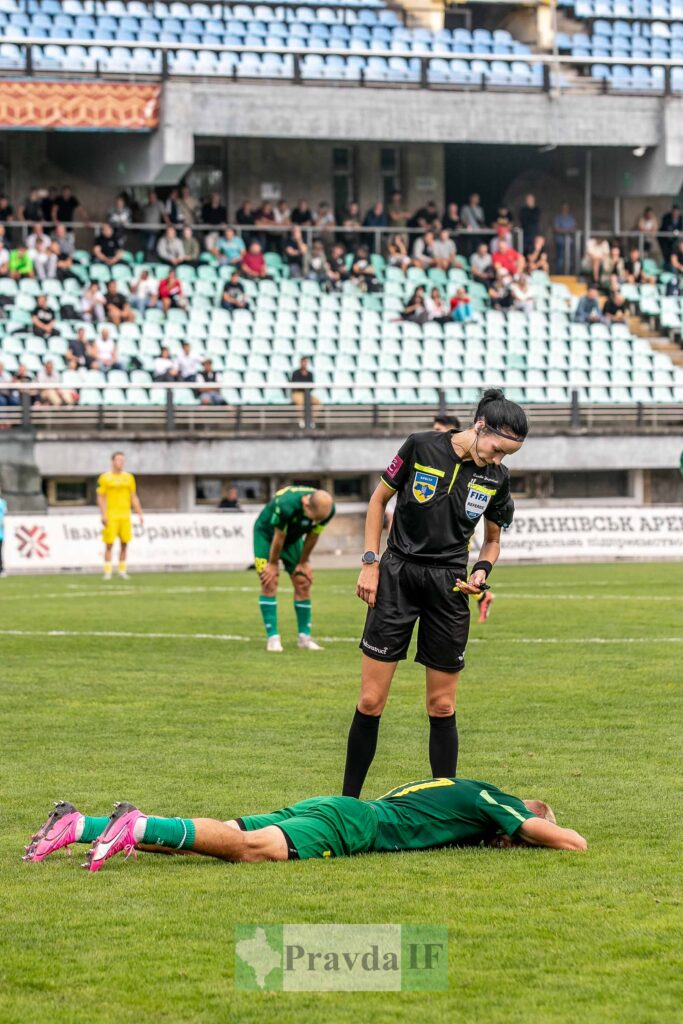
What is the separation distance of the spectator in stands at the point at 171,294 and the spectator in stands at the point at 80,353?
243 centimetres

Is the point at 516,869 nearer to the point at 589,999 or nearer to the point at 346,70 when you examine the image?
the point at 589,999

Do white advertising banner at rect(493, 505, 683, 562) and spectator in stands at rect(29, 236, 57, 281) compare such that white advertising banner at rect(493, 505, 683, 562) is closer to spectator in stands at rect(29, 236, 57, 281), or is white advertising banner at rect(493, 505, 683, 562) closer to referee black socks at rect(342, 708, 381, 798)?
spectator in stands at rect(29, 236, 57, 281)

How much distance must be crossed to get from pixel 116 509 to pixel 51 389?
4938 mm

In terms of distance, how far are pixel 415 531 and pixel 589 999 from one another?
317cm

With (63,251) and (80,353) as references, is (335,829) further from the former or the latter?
(63,251)

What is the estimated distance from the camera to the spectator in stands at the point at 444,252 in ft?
125

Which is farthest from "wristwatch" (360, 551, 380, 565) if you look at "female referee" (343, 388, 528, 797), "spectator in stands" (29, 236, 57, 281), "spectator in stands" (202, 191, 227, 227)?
"spectator in stands" (202, 191, 227, 227)

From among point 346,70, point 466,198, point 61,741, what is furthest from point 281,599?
point 466,198

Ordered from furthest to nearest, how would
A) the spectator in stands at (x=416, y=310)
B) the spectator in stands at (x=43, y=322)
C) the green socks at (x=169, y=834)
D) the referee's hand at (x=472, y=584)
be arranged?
the spectator in stands at (x=416, y=310) < the spectator in stands at (x=43, y=322) < the referee's hand at (x=472, y=584) < the green socks at (x=169, y=834)

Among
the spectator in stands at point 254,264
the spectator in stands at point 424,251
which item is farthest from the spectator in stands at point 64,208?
the spectator in stands at point 424,251

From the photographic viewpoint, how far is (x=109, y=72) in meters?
36.1

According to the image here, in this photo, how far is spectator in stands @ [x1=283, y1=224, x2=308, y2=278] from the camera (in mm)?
36509

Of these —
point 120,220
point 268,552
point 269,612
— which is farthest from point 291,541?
point 120,220

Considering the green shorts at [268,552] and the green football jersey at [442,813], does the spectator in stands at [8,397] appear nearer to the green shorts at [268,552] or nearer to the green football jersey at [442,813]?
the green shorts at [268,552]
